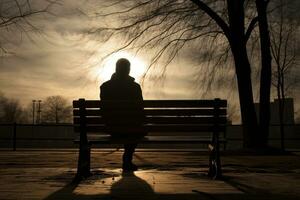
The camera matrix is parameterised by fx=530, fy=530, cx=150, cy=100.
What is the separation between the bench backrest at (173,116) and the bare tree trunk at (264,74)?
29.5 feet

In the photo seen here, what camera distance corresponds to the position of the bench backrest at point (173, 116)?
6176mm

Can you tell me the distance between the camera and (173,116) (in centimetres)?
620

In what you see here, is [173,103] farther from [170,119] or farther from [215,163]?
[215,163]

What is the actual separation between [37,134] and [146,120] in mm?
64782

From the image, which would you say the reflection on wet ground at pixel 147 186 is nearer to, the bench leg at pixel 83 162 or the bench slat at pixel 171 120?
the bench leg at pixel 83 162

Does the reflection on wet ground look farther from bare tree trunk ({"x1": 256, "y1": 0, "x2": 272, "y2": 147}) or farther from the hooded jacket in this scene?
bare tree trunk ({"x1": 256, "y1": 0, "x2": 272, "y2": 147})

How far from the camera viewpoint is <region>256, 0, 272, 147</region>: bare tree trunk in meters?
15.0

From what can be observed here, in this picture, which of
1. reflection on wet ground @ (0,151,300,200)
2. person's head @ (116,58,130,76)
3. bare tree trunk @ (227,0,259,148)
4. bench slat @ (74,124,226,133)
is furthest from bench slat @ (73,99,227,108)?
bare tree trunk @ (227,0,259,148)

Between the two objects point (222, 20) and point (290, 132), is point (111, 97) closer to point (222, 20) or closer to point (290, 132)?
point (222, 20)

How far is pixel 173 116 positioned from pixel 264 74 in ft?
30.9

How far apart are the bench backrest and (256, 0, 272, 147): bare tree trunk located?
9004 millimetres

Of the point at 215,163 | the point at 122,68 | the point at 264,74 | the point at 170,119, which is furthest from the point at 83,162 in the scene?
the point at 264,74

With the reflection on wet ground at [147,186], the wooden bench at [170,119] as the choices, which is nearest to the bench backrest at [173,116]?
the wooden bench at [170,119]

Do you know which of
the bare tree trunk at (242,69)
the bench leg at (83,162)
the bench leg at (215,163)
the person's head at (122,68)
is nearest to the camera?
the bench leg at (83,162)
